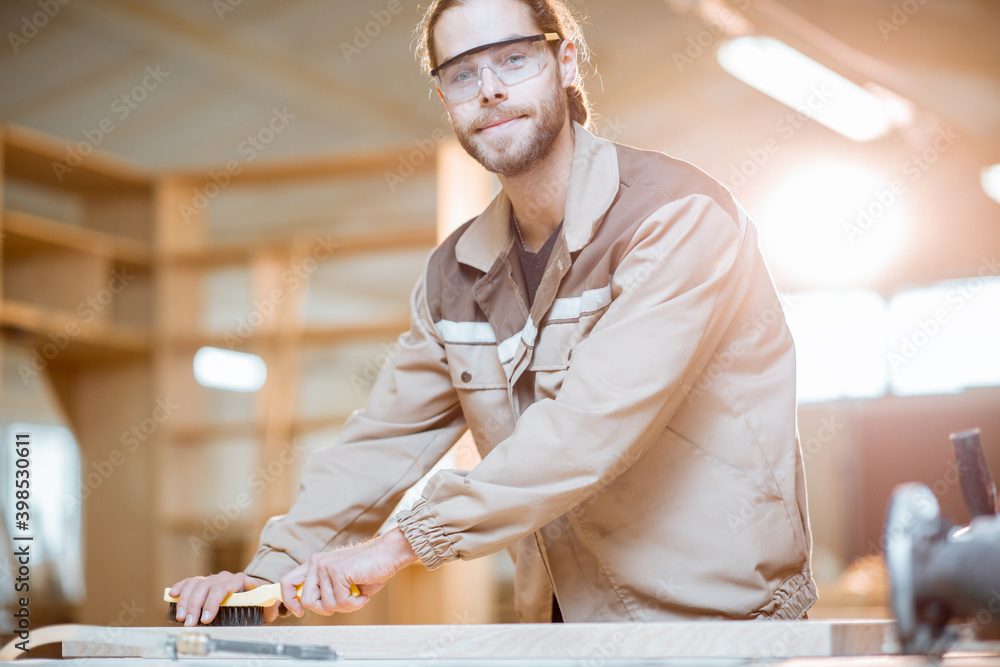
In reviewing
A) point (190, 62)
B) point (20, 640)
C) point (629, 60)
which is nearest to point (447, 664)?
point (20, 640)

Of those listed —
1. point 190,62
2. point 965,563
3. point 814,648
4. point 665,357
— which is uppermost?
point 190,62

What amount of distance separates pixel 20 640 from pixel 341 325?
353 centimetres

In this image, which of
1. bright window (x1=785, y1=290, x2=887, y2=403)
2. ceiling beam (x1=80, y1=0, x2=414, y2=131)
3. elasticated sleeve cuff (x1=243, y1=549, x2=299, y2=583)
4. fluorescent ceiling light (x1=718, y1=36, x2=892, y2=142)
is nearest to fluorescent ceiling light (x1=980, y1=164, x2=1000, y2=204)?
fluorescent ceiling light (x1=718, y1=36, x2=892, y2=142)

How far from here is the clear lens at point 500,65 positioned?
1.54m

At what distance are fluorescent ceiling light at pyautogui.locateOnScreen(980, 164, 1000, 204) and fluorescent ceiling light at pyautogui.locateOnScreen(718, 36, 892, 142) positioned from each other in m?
0.86

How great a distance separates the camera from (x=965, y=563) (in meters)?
0.82

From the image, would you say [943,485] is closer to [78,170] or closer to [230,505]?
[230,505]

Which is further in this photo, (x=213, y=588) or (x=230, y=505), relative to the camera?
(x=230, y=505)

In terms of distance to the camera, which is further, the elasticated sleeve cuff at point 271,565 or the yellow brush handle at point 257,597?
the elasticated sleeve cuff at point 271,565

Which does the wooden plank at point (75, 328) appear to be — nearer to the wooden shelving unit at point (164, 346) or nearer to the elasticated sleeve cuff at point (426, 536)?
the wooden shelving unit at point (164, 346)

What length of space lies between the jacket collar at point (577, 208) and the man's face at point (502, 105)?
0.22 feet

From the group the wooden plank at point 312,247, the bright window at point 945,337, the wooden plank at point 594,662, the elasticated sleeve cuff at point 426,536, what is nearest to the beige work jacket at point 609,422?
the elasticated sleeve cuff at point 426,536

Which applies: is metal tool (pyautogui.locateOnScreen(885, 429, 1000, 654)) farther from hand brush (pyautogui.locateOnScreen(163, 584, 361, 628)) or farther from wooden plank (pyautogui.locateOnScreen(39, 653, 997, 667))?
hand brush (pyautogui.locateOnScreen(163, 584, 361, 628))

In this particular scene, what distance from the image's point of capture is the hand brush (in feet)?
4.61
